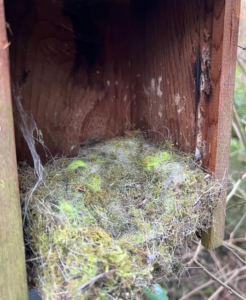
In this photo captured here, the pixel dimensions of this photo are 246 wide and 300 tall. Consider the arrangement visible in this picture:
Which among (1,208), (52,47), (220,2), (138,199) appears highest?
(220,2)

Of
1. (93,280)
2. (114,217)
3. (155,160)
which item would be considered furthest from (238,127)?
(93,280)

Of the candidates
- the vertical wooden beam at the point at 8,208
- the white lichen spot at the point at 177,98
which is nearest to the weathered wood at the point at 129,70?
the white lichen spot at the point at 177,98

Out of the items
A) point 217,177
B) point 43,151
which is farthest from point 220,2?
point 43,151

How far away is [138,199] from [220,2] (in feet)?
1.93

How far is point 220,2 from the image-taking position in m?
0.78

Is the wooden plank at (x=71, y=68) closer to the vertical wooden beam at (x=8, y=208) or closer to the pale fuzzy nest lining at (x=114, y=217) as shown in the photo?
the pale fuzzy nest lining at (x=114, y=217)

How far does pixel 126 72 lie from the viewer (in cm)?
119

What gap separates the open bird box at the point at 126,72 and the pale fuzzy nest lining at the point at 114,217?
99 mm

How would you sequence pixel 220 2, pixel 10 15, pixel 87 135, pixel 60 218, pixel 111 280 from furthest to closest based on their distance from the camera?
1. pixel 87 135
2. pixel 10 15
3. pixel 220 2
4. pixel 60 218
5. pixel 111 280

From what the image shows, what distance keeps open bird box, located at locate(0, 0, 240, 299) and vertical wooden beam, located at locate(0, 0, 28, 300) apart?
0.44 metres

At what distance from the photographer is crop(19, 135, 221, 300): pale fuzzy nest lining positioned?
51cm

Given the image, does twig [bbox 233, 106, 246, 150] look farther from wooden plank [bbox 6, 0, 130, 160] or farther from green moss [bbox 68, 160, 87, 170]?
green moss [bbox 68, 160, 87, 170]

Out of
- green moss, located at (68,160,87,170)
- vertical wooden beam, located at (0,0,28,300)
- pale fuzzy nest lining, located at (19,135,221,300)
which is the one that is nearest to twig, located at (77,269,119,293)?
pale fuzzy nest lining, located at (19,135,221,300)

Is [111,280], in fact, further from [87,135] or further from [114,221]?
[87,135]
